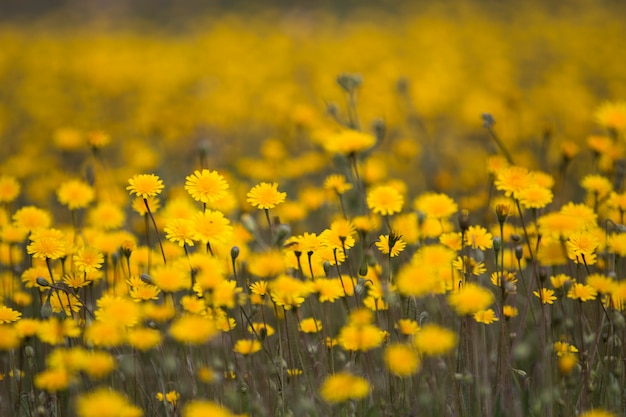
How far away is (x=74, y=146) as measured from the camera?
14.1ft

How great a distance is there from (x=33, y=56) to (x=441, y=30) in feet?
18.6

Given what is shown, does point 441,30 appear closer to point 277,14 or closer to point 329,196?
point 277,14

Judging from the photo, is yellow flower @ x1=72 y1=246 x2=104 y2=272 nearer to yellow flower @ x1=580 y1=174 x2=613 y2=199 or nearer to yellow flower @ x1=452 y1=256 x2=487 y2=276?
yellow flower @ x1=452 y1=256 x2=487 y2=276

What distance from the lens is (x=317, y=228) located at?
4.16 meters

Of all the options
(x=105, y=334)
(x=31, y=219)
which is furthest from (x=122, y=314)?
(x=31, y=219)

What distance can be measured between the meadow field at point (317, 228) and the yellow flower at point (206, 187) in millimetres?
11

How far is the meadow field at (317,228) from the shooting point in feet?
6.87

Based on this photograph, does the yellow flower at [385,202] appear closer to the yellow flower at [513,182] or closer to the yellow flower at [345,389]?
the yellow flower at [513,182]

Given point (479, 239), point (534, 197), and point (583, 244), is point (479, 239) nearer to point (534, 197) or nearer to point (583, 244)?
point (534, 197)

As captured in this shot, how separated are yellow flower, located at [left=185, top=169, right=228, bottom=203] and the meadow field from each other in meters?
0.01

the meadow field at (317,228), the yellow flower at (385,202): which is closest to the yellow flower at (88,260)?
the meadow field at (317,228)

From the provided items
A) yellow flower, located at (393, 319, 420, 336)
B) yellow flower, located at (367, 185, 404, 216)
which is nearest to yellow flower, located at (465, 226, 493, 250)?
yellow flower, located at (367, 185, 404, 216)

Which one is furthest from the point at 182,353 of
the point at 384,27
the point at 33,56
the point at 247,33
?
the point at 384,27

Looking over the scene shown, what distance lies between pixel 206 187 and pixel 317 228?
72.2 inches
